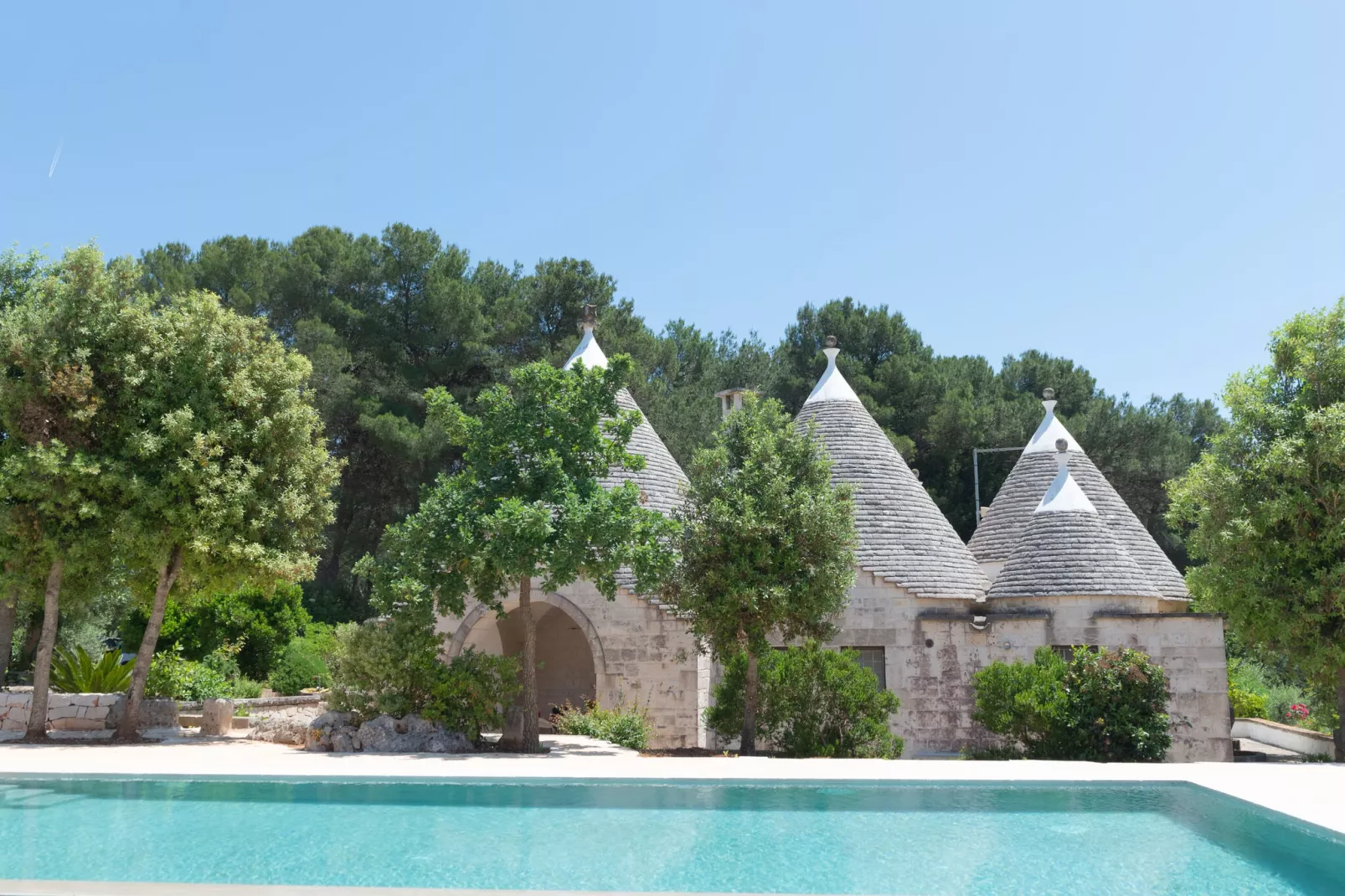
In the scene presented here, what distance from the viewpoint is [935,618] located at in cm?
1580

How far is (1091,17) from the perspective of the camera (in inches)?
559

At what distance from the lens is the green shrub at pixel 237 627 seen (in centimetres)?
2377

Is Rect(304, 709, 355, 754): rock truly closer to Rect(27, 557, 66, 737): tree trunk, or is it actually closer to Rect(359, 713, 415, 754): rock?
Rect(359, 713, 415, 754): rock

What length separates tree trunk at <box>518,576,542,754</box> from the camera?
42.5ft

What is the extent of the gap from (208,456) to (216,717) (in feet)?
14.3

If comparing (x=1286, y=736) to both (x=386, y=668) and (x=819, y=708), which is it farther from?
(x=386, y=668)

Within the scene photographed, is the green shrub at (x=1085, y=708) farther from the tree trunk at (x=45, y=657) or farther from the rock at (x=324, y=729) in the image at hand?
the tree trunk at (x=45, y=657)

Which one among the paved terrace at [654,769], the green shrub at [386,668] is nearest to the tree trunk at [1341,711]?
the paved terrace at [654,769]

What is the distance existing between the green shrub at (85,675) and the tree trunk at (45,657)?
1.21 m

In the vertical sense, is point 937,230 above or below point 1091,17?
below

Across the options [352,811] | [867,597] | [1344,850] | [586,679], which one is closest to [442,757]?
[352,811]

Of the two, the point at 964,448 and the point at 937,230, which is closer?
the point at 937,230

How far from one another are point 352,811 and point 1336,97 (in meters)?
14.4

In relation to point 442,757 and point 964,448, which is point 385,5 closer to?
point 442,757
